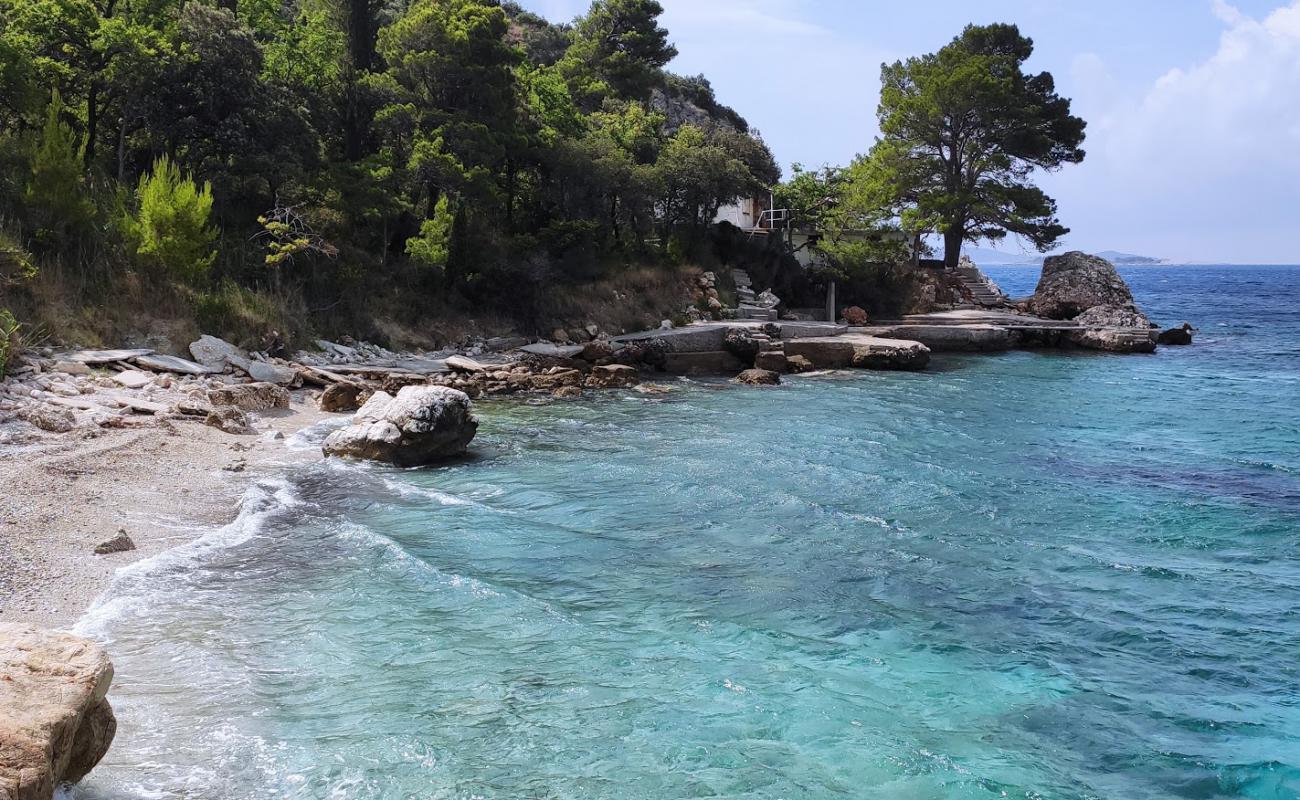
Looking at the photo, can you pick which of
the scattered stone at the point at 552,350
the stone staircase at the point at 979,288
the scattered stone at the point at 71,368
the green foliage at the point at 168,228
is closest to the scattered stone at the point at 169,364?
the scattered stone at the point at 71,368

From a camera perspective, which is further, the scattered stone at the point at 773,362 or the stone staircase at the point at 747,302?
the stone staircase at the point at 747,302

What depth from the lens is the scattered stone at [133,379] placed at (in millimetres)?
17078

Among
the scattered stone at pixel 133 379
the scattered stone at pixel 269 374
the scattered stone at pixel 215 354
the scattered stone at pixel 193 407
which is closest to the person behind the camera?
the scattered stone at pixel 193 407

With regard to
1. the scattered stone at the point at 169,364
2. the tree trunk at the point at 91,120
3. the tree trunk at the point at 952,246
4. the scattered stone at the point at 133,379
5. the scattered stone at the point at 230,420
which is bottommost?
the scattered stone at the point at 230,420

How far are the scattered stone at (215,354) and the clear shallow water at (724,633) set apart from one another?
26.3 feet

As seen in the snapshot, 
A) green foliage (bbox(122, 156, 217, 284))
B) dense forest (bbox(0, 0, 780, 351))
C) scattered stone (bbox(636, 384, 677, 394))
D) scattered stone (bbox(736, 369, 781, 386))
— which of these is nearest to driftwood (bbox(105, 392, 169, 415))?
dense forest (bbox(0, 0, 780, 351))

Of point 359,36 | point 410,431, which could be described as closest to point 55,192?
point 410,431

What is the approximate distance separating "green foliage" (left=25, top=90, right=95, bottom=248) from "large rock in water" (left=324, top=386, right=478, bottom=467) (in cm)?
1121

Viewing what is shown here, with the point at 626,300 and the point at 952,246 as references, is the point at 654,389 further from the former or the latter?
the point at 952,246

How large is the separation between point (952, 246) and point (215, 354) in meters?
39.2

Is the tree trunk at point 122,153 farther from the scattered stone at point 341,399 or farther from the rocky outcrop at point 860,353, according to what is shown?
the rocky outcrop at point 860,353

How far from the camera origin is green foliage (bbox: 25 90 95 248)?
832 inches

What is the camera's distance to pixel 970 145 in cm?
4594

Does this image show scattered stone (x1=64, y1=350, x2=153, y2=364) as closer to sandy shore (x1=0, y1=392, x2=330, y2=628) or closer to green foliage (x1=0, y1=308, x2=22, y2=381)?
green foliage (x1=0, y1=308, x2=22, y2=381)
